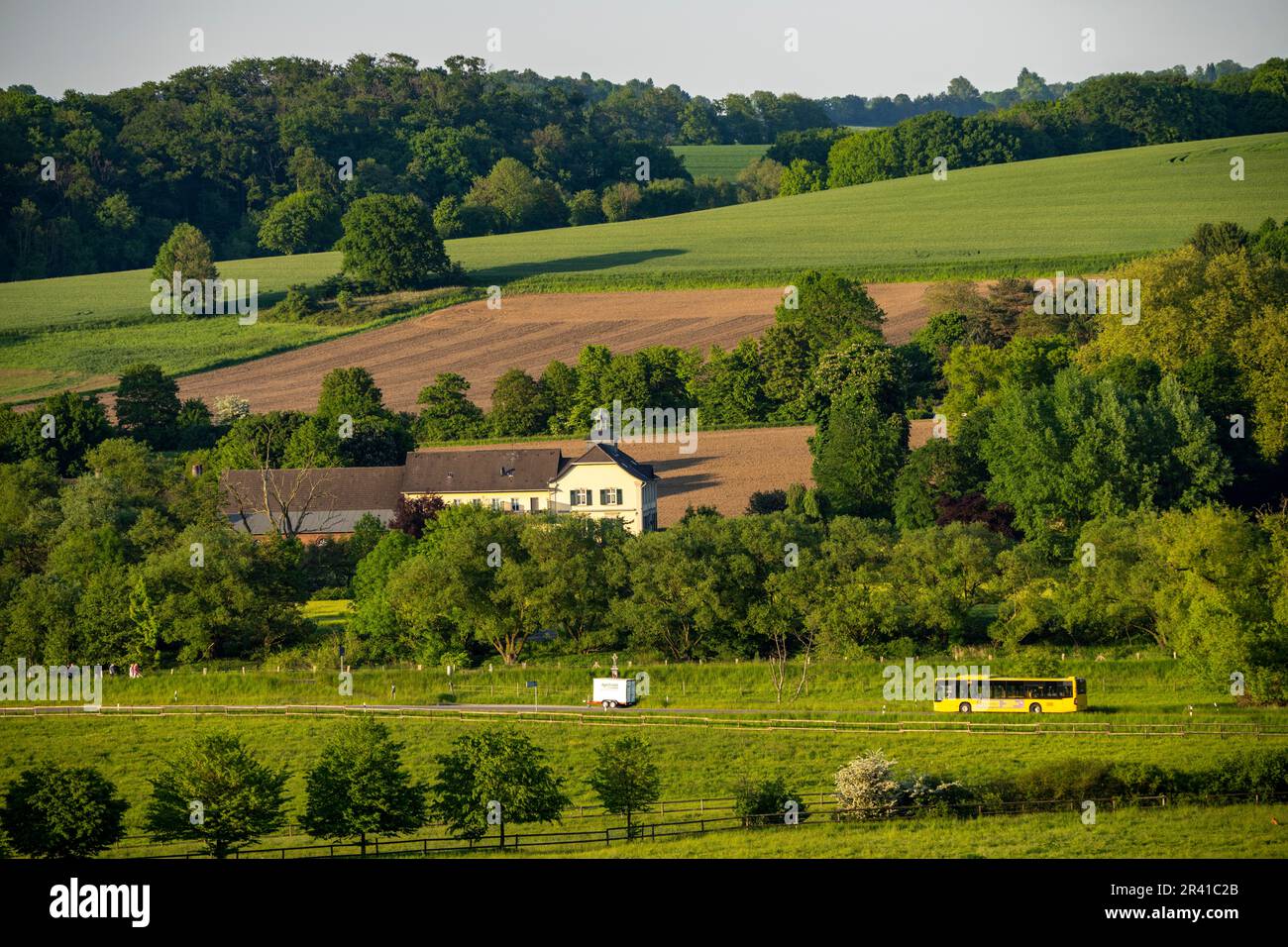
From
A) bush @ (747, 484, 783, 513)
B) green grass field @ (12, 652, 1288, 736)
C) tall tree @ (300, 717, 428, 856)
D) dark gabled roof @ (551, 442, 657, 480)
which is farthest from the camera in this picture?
dark gabled roof @ (551, 442, 657, 480)

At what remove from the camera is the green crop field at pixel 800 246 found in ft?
435

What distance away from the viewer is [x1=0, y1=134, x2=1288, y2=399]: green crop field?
13262 centimetres

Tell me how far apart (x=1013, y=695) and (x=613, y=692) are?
1382 cm

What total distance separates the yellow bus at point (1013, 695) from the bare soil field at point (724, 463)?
29003 millimetres

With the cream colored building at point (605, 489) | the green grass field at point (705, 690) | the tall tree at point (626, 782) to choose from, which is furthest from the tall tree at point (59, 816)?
the cream colored building at point (605, 489)

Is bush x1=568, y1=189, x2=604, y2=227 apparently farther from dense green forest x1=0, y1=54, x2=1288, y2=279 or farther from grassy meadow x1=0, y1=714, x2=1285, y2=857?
grassy meadow x1=0, y1=714, x2=1285, y2=857

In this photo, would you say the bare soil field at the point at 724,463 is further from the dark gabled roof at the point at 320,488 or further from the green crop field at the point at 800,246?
the green crop field at the point at 800,246

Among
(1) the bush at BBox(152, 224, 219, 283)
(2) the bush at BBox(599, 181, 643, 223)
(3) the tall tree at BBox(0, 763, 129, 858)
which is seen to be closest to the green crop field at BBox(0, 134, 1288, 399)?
(1) the bush at BBox(152, 224, 219, 283)

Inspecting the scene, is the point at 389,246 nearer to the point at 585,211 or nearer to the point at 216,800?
the point at 585,211

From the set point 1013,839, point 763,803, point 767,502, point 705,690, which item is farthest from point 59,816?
point 767,502

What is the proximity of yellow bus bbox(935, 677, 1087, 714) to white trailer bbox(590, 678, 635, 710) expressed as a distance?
10751mm

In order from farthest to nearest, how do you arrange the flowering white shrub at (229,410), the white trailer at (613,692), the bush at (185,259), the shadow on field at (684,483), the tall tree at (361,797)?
the bush at (185,259)
the flowering white shrub at (229,410)
the shadow on field at (684,483)
the white trailer at (613,692)
the tall tree at (361,797)

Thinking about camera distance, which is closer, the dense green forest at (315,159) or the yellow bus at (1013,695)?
the yellow bus at (1013,695)
